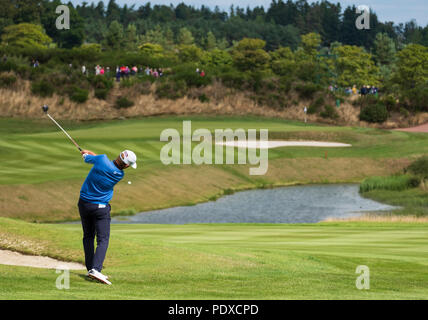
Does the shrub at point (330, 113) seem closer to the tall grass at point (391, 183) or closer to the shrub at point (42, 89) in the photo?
the shrub at point (42, 89)

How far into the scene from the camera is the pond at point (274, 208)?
42812mm

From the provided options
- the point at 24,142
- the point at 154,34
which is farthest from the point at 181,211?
the point at 154,34

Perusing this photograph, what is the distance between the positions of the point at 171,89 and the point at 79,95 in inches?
389

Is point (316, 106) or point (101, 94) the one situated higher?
point (101, 94)

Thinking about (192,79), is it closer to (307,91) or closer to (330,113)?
(307,91)

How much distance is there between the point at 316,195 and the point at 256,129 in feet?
59.6

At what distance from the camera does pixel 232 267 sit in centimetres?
1730

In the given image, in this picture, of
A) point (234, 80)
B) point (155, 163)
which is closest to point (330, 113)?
point (234, 80)

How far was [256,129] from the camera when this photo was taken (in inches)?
2776

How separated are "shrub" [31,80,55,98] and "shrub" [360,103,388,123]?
1185 inches

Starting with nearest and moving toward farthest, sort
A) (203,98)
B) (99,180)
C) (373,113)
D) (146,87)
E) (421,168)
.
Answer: (99,180) < (421,168) < (146,87) < (373,113) < (203,98)

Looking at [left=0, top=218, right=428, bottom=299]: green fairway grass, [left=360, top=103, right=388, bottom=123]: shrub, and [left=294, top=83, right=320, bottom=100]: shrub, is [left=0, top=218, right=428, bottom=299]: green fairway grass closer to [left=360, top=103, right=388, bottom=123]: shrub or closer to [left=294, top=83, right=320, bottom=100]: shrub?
[left=360, top=103, right=388, bottom=123]: shrub

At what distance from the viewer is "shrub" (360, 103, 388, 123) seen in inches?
3263

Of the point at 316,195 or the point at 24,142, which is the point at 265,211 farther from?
the point at 24,142
